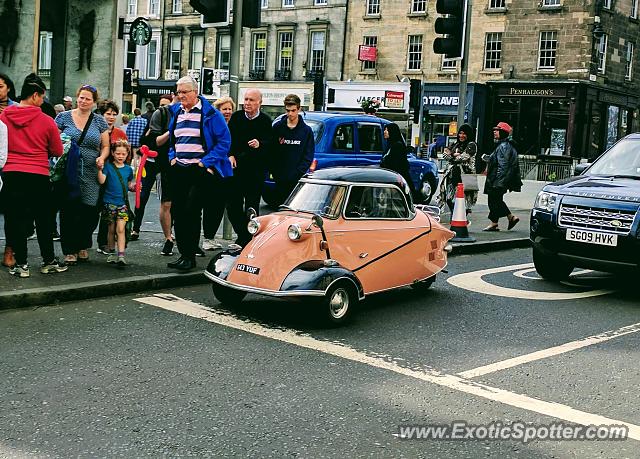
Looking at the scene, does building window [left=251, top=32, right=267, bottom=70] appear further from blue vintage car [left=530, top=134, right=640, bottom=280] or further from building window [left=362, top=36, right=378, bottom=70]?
blue vintage car [left=530, top=134, right=640, bottom=280]

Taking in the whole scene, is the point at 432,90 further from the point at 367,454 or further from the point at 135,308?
the point at 367,454

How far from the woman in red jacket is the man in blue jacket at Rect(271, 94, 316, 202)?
296cm

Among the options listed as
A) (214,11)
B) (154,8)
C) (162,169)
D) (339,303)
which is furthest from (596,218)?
(154,8)

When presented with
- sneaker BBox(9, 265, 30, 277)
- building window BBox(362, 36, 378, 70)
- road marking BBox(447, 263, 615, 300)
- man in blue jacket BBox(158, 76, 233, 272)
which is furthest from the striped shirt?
building window BBox(362, 36, 378, 70)

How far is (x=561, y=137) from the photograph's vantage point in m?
39.8

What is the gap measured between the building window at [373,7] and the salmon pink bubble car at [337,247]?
37445mm

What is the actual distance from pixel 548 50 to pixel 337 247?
3527cm

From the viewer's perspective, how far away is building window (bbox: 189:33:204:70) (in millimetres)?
50750

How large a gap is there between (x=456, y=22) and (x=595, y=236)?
495 centimetres

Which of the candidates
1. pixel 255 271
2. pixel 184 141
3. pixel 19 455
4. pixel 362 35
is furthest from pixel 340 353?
pixel 362 35

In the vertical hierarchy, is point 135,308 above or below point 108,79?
below

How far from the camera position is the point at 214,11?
988cm

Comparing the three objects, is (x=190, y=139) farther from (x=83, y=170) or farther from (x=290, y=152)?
(x=290, y=152)

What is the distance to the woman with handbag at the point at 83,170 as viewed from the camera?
8547 mm
